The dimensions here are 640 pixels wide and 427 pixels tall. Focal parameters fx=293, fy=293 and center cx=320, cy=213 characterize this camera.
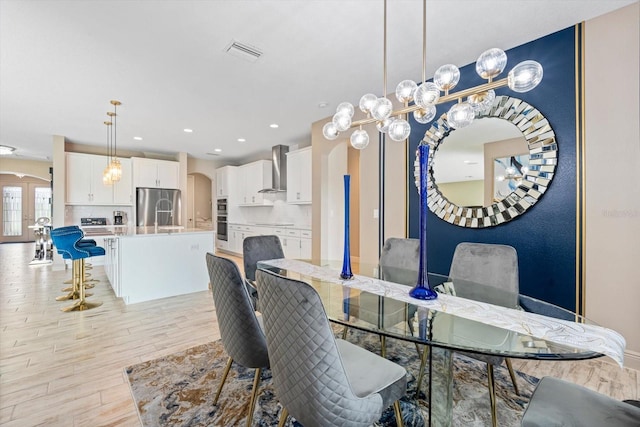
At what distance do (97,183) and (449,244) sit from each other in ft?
22.7

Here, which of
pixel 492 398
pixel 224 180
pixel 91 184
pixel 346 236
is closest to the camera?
pixel 492 398

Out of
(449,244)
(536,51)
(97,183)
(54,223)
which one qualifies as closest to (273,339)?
(449,244)

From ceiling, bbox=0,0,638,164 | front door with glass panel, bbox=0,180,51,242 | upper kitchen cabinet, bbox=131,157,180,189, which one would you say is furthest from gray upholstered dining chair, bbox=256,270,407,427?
front door with glass panel, bbox=0,180,51,242

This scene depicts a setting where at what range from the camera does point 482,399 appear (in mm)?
1782

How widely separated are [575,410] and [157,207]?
7362 mm

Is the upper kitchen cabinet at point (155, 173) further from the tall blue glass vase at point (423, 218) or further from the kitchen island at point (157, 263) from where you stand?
the tall blue glass vase at point (423, 218)

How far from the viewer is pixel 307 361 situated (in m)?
0.98

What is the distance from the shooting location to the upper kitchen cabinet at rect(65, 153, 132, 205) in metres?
5.94

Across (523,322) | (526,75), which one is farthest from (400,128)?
(523,322)

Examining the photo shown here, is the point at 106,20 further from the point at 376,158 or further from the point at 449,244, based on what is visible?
the point at 449,244

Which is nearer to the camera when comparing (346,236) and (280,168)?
(346,236)

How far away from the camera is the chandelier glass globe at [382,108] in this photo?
1.84 metres

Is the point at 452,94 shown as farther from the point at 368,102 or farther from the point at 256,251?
the point at 256,251

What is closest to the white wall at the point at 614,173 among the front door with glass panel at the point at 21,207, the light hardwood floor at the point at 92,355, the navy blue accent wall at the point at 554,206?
the navy blue accent wall at the point at 554,206
